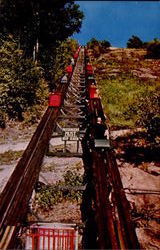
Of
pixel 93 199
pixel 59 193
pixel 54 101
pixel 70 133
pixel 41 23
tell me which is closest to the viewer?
pixel 93 199

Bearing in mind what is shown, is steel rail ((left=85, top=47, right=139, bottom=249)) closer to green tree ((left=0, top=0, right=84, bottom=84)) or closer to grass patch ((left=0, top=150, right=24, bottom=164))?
grass patch ((left=0, top=150, right=24, bottom=164))

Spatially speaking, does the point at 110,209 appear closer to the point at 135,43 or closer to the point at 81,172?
the point at 81,172

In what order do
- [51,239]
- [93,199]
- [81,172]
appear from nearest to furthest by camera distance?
[51,239]
[93,199]
[81,172]

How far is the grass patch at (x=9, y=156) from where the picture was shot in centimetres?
1027

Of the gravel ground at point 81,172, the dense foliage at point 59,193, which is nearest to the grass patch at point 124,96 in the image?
the gravel ground at point 81,172

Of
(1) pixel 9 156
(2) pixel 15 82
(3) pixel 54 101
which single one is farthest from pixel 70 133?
(3) pixel 54 101

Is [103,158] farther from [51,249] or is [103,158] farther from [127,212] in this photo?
[51,249]

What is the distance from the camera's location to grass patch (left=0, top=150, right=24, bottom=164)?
33.7ft

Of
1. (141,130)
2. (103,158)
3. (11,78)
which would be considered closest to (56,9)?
(11,78)

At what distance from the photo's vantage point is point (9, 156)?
34.8ft

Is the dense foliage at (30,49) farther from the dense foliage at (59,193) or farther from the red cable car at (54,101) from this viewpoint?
the dense foliage at (59,193)

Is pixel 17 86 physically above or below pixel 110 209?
above

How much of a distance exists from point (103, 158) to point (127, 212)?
267 cm

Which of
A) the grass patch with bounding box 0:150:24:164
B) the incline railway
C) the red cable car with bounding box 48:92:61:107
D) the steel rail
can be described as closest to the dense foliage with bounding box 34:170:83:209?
the incline railway
